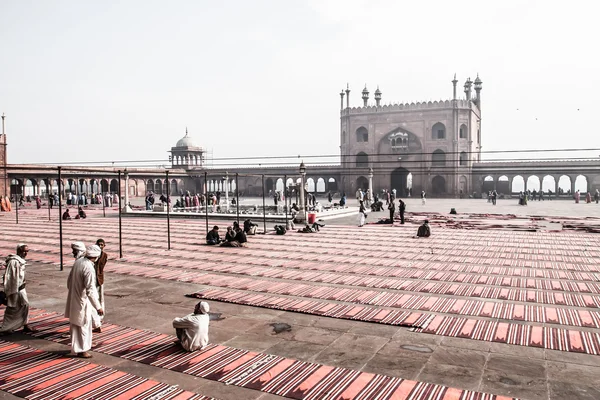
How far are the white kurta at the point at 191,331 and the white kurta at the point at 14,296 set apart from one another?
79.8 inches

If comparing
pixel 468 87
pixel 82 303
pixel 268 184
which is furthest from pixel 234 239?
pixel 268 184

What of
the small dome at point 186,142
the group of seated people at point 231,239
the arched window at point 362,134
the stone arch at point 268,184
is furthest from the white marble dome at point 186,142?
the group of seated people at point 231,239

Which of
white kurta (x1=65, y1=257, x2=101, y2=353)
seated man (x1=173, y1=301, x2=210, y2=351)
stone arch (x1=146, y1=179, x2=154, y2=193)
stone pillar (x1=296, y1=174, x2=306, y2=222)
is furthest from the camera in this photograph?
stone arch (x1=146, y1=179, x2=154, y2=193)

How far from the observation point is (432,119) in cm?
4522

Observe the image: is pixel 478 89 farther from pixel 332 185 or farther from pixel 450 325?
pixel 450 325

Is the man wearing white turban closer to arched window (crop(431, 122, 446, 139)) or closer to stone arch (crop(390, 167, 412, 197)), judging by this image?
stone arch (crop(390, 167, 412, 197))

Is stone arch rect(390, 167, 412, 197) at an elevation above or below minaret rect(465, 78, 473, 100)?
below

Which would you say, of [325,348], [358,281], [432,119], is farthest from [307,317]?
[432,119]

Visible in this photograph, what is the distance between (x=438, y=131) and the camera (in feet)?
149

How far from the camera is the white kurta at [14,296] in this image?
5477 millimetres

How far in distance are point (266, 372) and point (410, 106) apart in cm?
4448

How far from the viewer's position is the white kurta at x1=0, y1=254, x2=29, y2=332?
5.48 m

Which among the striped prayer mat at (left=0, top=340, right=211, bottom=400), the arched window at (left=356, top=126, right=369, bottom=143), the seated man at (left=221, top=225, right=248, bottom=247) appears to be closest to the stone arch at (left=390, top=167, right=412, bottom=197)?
the arched window at (left=356, top=126, right=369, bottom=143)

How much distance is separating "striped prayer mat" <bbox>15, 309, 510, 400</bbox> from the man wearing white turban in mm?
259
